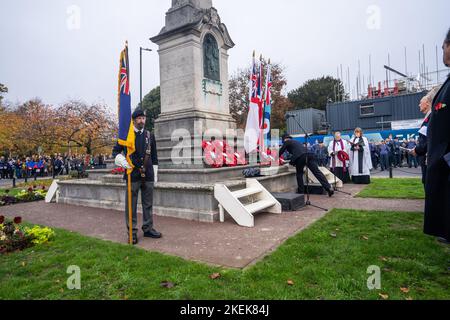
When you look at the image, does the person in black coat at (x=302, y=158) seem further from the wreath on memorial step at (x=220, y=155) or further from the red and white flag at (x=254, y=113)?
the wreath on memorial step at (x=220, y=155)

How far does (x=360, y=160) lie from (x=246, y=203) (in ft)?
24.9

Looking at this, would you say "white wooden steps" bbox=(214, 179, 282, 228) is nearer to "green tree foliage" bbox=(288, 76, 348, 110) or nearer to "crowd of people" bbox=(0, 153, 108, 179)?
"crowd of people" bbox=(0, 153, 108, 179)

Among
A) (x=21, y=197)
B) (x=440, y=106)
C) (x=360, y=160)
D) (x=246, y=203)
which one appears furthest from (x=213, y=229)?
(x=21, y=197)

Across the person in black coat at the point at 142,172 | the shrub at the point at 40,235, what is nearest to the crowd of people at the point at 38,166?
the shrub at the point at 40,235

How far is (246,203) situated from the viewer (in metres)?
7.40

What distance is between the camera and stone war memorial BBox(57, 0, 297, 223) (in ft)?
30.5

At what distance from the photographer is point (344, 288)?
10.9ft

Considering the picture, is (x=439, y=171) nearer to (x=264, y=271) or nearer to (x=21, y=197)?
(x=264, y=271)

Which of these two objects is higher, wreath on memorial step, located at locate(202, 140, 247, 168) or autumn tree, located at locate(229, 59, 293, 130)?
autumn tree, located at locate(229, 59, 293, 130)

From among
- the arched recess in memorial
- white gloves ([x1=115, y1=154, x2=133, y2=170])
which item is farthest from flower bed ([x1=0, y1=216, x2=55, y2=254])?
the arched recess in memorial

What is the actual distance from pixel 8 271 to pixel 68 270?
1045 millimetres

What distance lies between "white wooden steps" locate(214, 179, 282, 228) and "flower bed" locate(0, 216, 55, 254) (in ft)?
11.7

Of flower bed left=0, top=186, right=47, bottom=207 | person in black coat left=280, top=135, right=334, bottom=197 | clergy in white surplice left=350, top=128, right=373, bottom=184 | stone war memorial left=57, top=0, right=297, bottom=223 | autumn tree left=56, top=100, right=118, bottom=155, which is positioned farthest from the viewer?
autumn tree left=56, top=100, right=118, bottom=155
